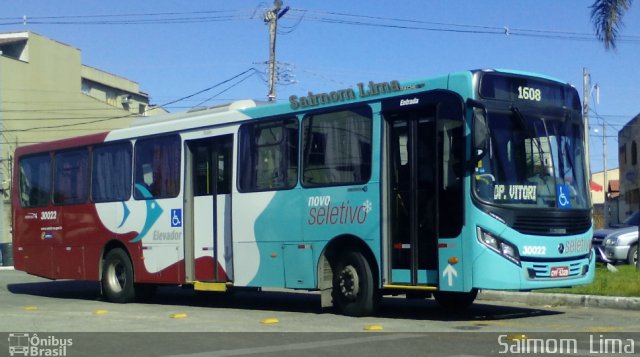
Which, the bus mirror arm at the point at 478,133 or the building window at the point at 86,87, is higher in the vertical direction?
the building window at the point at 86,87

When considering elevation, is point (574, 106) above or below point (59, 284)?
above

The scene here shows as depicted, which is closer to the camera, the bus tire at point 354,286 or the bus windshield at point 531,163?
the bus windshield at point 531,163

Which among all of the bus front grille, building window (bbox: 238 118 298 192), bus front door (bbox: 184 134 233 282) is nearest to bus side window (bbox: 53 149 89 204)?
bus front door (bbox: 184 134 233 282)

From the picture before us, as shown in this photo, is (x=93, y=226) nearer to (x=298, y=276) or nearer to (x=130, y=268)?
(x=130, y=268)

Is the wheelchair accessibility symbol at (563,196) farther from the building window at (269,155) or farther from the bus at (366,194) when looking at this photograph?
the building window at (269,155)

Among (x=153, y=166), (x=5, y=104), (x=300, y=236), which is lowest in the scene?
(x=300, y=236)

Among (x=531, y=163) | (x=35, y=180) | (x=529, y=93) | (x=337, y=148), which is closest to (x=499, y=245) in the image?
(x=531, y=163)

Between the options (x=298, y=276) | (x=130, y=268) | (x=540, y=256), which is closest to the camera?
(x=540, y=256)

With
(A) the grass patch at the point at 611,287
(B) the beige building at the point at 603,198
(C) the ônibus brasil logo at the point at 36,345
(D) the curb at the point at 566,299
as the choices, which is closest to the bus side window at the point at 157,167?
(C) the ônibus brasil logo at the point at 36,345

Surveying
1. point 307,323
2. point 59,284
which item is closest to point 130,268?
point 307,323

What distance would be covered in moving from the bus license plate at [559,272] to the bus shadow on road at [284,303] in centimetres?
111

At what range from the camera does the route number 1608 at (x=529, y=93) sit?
1149 cm

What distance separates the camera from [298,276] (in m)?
13.0

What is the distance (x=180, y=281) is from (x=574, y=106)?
297 inches
